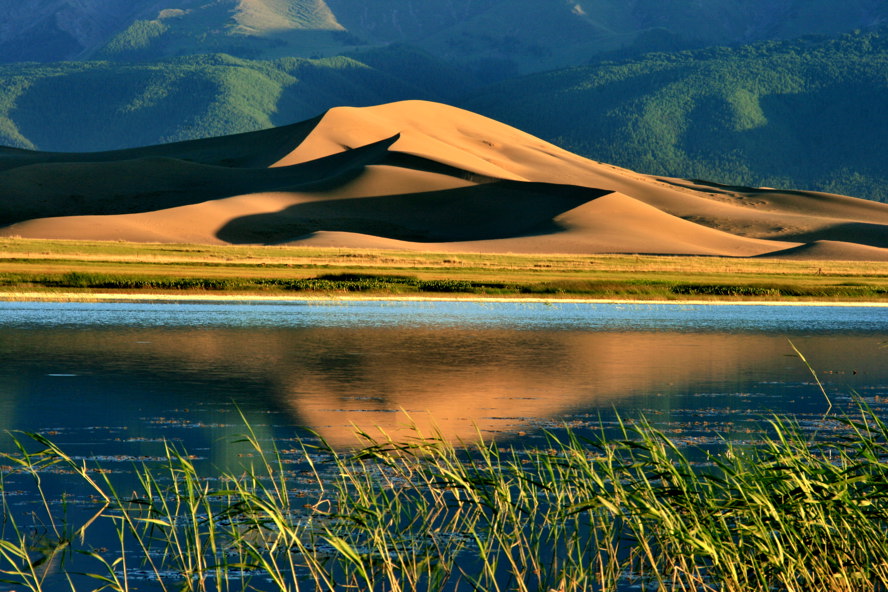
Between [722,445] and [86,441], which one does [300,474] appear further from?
[722,445]

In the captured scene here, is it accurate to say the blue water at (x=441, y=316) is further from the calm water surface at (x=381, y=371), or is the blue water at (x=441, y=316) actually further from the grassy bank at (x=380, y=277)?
the grassy bank at (x=380, y=277)

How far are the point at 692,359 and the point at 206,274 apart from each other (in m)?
38.3

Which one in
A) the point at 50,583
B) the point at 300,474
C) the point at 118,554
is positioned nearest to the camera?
the point at 50,583

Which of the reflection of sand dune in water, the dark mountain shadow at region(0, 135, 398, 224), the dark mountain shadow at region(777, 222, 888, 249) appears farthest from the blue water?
the dark mountain shadow at region(0, 135, 398, 224)

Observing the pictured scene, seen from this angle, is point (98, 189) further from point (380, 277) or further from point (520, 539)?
point (520, 539)

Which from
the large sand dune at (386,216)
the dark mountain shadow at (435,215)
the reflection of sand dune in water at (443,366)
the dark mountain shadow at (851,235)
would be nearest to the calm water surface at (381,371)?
the reflection of sand dune in water at (443,366)

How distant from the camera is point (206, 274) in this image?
63688 mm

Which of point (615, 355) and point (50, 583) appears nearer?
point (50, 583)

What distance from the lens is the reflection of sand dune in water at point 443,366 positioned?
68.1 ft

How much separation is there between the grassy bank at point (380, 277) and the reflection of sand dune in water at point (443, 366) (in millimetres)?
21252

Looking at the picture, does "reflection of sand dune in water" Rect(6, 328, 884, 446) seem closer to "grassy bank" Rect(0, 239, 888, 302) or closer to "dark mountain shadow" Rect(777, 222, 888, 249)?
"grassy bank" Rect(0, 239, 888, 302)

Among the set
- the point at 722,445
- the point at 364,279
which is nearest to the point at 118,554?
the point at 722,445

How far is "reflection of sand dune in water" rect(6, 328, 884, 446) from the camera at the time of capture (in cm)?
2077

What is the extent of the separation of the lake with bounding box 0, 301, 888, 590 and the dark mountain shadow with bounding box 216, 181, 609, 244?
11442cm
